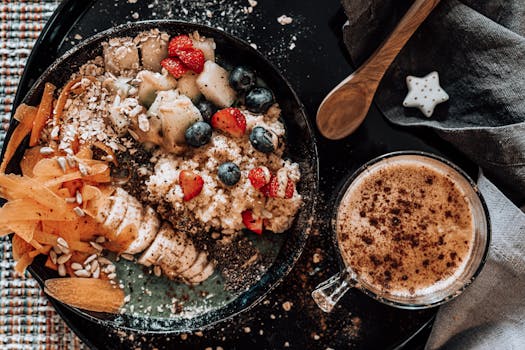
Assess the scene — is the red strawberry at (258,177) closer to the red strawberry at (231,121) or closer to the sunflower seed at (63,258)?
the red strawberry at (231,121)

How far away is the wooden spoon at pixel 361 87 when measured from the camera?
216 cm

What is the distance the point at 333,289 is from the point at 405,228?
29 cm

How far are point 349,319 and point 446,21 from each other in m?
0.98

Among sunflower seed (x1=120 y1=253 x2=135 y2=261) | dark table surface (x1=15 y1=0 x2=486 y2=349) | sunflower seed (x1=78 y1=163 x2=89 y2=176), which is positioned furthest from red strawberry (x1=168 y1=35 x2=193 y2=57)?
sunflower seed (x1=120 y1=253 x2=135 y2=261)

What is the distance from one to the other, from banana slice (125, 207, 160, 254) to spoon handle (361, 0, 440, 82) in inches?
30.8

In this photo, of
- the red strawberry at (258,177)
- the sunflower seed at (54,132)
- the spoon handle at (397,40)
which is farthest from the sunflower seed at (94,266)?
the spoon handle at (397,40)

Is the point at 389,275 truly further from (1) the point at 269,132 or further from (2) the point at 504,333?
(1) the point at 269,132

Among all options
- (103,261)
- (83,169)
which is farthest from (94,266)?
(83,169)

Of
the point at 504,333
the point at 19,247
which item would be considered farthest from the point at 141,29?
the point at 504,333

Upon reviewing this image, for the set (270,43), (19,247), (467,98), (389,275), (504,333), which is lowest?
(504,333)

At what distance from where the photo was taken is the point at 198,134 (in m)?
2.13

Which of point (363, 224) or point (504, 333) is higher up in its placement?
point (363, 224)

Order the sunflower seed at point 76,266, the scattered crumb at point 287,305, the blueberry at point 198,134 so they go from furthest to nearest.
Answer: the scattered crumb at point 287,305 < the sunflower seed at point 76,266 < the blueberry at point 198,134

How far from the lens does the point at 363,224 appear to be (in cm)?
225
